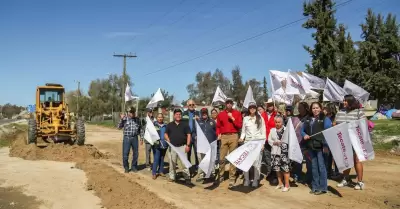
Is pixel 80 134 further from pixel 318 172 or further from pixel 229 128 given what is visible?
pixel 318 172

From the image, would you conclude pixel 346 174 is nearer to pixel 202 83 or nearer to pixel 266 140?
pixel 266 140

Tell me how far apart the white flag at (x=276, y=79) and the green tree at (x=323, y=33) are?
14.7m

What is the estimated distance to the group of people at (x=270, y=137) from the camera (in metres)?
Answer: 7.48

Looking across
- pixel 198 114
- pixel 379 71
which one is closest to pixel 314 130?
pixel 198 114

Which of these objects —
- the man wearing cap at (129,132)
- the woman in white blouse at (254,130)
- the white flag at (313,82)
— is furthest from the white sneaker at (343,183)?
the man wearing cap at (129,132)

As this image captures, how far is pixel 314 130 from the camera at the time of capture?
742 centimetres

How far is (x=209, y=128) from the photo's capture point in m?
8.92

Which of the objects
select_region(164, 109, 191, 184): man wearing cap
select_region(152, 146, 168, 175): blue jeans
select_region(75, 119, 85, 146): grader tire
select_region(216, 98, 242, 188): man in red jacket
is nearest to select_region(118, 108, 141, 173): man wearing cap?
select_region(152, 146, 168, 175): blue jeans

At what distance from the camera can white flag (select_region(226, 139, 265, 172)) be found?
24.6ft

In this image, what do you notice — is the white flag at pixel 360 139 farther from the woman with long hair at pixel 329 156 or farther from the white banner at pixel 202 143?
the white banner at pixel 202 143

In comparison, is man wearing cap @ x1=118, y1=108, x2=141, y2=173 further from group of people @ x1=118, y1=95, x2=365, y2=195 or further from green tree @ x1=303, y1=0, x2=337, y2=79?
green tree @ x1=303, y1=0, x2=337, y2=79

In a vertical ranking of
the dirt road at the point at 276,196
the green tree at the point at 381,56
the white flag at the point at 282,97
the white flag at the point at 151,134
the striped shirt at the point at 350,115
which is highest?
the green tree at the point at 381,56

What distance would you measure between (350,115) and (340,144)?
0.89m

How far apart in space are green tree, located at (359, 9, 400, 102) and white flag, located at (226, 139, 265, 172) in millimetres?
21052
